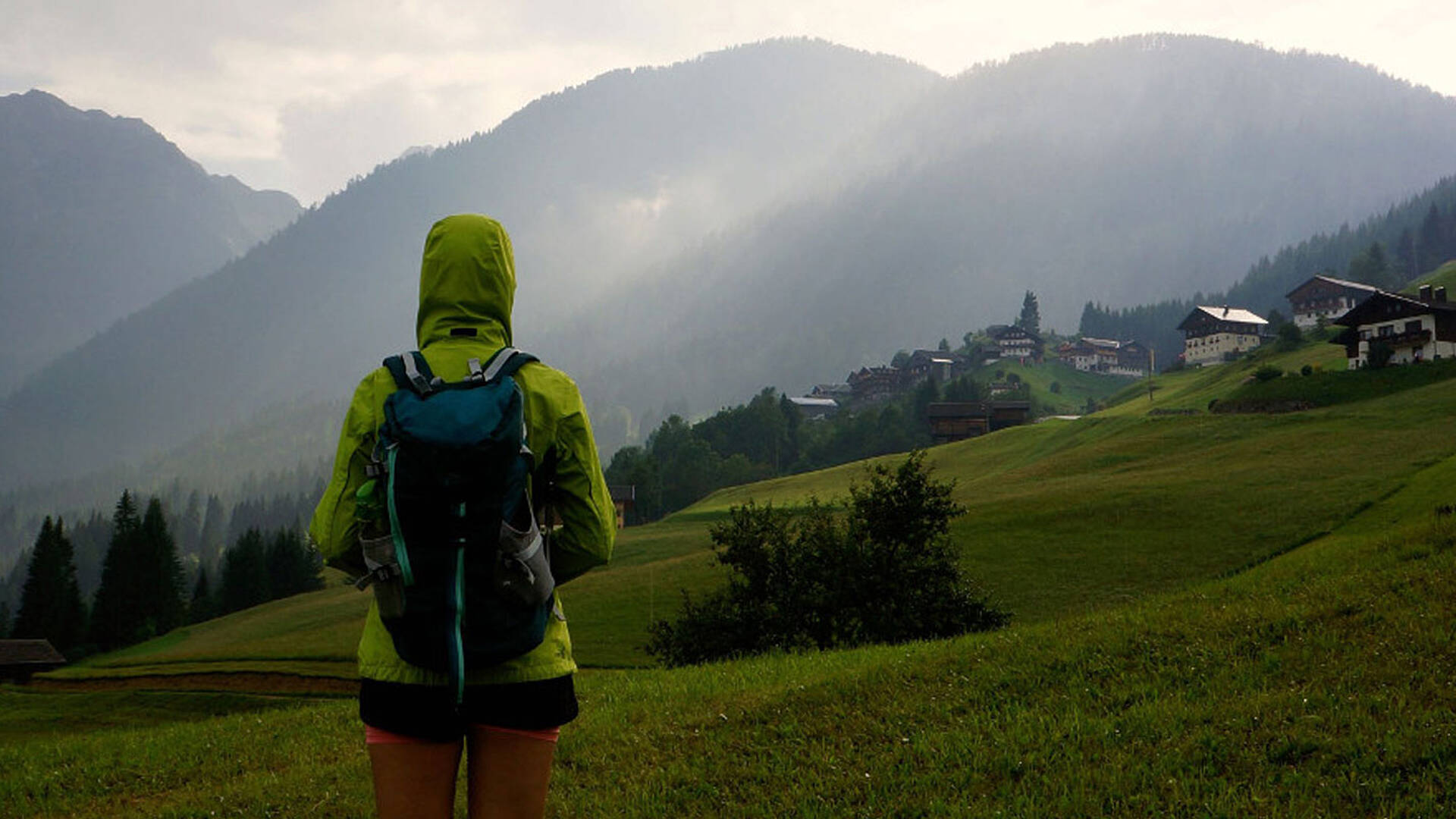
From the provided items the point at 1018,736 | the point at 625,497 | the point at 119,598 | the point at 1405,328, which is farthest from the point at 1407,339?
the point at 119,598

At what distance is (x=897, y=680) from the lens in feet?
41.0

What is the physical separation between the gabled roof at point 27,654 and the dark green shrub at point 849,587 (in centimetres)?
6795

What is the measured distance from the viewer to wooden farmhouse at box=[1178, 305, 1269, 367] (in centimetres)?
17512

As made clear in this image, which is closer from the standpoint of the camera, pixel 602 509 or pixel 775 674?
pixel 602 509

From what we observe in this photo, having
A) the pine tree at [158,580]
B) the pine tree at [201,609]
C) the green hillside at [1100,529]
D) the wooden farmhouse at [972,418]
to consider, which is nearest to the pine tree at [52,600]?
the pine tree at [158,580]

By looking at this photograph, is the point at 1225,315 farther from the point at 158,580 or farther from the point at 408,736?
the point at 408,736

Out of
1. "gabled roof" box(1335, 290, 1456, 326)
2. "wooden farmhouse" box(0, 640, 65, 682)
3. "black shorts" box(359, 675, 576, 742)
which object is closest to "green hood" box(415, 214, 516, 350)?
"black shorts" box(359, 675, 576, 742)

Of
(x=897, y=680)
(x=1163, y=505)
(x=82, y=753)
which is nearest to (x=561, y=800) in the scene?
(x=897, y=680)

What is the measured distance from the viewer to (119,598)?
102 meters

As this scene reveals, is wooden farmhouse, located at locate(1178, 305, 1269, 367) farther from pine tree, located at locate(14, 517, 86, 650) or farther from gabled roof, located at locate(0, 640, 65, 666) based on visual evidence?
pine tree, located at locate(14, 517, 86, 650)

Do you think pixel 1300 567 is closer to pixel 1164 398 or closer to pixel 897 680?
pixel 897 680

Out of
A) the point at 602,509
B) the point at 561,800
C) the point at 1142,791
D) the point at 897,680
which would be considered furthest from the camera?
the point at 897,680

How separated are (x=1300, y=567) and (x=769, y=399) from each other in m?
174

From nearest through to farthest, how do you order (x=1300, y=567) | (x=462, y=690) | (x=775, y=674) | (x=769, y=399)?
(x=462, y=690) → (x=775, y=674) → (x=1300, y=567) → (x=769, y=399)
